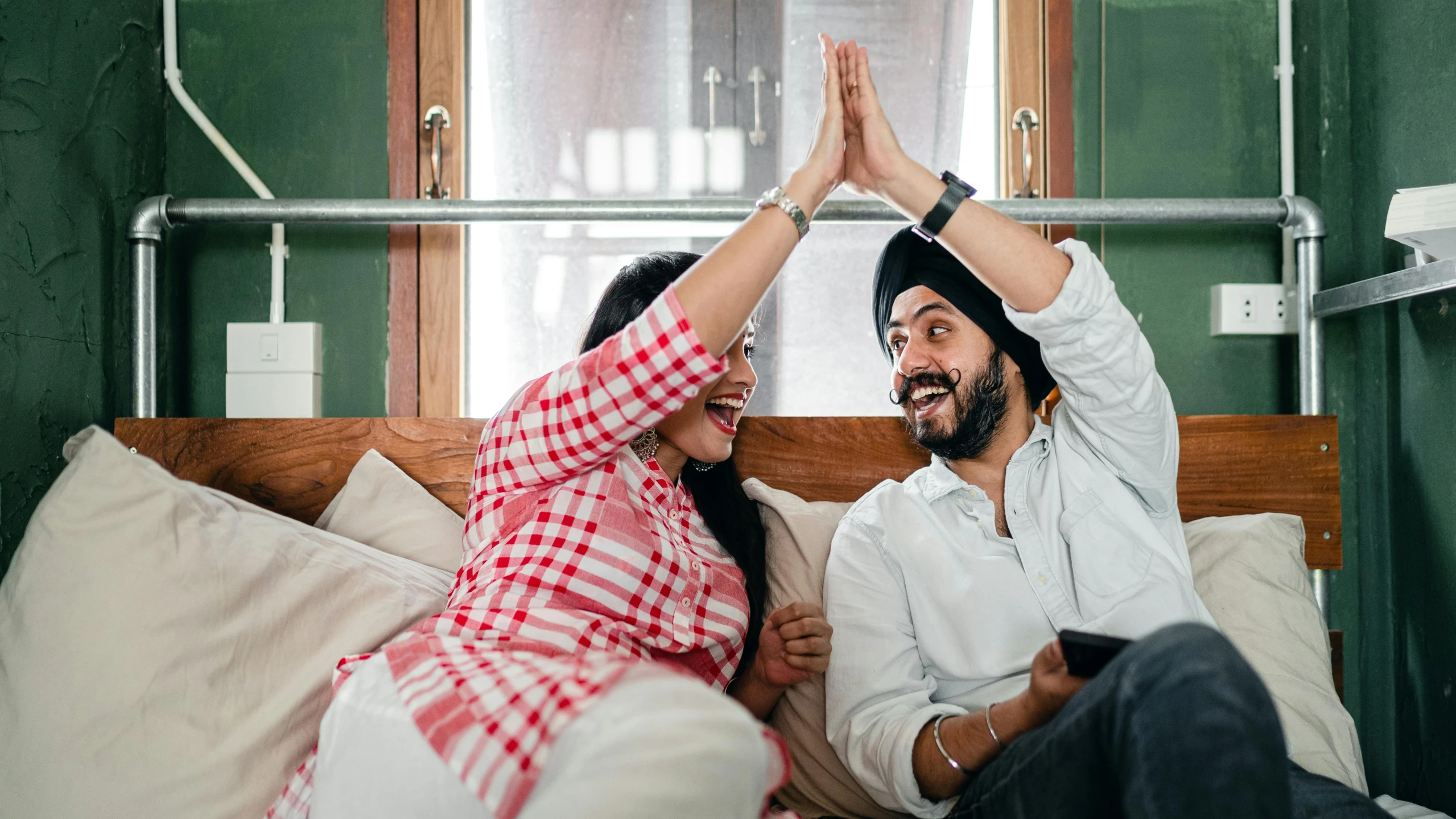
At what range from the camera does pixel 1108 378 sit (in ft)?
3.71

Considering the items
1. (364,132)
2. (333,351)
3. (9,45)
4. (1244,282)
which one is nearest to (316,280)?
(333,351)

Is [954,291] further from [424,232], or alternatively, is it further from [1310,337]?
[424,232]

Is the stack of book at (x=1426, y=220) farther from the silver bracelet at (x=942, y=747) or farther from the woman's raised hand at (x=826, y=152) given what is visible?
the silver bracelet at (x=942, y=747)

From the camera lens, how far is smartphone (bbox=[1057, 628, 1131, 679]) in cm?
84

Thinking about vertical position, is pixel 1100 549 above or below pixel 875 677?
above

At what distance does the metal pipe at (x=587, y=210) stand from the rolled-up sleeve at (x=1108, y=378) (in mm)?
439

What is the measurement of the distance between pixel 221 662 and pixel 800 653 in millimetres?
636

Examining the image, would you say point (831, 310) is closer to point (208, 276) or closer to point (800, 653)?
point (800, 653)

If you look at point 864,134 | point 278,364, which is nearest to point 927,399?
point 864,134

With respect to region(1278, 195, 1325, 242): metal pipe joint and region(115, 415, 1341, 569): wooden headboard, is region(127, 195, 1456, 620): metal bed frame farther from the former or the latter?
region(115, 415, 1341, 569): wooden headboard

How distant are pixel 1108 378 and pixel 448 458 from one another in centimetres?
92

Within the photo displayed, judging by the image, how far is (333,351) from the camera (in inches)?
69.2

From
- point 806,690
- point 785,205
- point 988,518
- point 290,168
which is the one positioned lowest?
point 806,690

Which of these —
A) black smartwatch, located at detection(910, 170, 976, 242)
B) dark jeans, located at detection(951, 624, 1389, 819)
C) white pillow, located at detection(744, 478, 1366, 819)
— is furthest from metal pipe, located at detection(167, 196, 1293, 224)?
dark jeans, located at detection(951, 624, 1389, 819)
